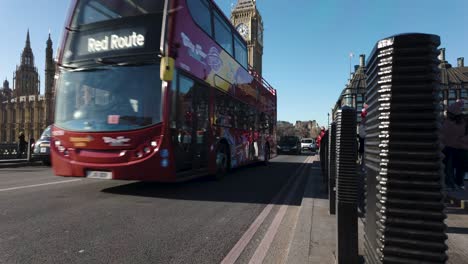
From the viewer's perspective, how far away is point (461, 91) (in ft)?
223

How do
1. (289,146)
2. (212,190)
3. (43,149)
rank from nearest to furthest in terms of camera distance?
1. (212,190)
2. (43,149)
3. (289,146)

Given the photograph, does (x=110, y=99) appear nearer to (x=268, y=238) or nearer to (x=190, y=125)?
(x=190, y=125)

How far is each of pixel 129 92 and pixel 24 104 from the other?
4601 inches

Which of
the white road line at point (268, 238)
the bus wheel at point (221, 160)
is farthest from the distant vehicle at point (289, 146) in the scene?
the white road line at point (268, 238)

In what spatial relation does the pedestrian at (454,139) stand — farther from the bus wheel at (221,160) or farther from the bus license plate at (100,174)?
the bus license plate at (100,174)

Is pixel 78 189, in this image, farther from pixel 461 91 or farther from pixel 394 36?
pixel 461 91

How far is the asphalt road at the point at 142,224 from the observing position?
3480mm

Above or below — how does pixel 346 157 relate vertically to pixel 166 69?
below

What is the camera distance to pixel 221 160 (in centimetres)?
936

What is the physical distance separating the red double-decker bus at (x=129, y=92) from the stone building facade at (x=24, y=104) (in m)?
97.8

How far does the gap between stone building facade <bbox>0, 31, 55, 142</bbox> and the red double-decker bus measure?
97.8 m

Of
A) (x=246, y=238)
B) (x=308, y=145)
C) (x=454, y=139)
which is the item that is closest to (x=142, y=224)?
(x=246, y=238)

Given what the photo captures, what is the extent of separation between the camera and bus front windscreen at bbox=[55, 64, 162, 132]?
634 centimetres

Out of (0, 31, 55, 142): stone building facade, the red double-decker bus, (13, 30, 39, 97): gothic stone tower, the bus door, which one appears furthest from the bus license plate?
(13, 30, 39, 97): gothic stone tower
